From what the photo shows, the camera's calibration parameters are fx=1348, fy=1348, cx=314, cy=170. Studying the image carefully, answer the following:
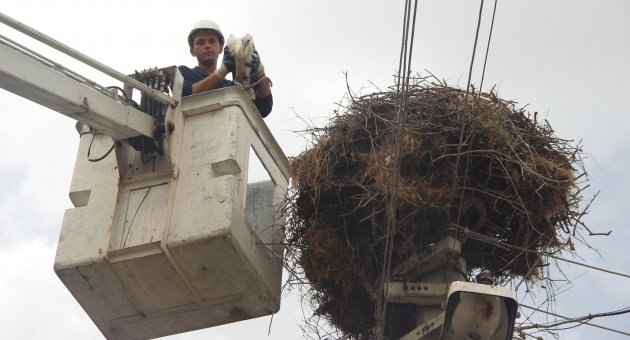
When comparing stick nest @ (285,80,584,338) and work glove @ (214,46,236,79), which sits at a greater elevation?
work glove @ (214,46,236,79)

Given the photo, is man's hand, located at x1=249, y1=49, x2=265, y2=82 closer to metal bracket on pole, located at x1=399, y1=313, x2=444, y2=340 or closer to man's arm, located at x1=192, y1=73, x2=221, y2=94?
man's arm, located at x1=192, y1=73, x2=221, y2=94

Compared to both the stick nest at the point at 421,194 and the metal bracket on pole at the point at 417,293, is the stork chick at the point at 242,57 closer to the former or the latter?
the stick nest at the point at 421,194

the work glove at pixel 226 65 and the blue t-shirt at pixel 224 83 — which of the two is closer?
the work glove at pixel 226 65

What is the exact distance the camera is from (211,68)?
12.5 m

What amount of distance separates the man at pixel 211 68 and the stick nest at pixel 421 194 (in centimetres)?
84

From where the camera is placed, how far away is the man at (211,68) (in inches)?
435

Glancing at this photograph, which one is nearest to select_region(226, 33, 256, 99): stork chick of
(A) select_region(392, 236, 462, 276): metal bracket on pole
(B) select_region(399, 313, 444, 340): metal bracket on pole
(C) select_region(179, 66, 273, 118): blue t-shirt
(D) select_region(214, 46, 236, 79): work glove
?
(D) select_region(214, 46, 236, 79): work glove

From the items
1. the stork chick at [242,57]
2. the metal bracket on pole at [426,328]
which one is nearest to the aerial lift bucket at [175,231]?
the stork chick at [242,57]

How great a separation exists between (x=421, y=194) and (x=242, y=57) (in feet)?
6.41

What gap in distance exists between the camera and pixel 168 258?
9914 millimetres

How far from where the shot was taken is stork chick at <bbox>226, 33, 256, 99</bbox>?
10.8m

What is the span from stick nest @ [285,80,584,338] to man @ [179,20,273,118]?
0.84 metres

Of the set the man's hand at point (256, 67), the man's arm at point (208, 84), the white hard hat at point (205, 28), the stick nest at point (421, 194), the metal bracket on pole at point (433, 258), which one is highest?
the white hard hat at point (205, 28)

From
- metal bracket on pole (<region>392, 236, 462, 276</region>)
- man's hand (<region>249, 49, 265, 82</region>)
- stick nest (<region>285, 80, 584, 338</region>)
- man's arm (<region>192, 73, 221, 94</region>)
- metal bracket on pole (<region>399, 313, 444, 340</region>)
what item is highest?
man's hand (<region>249, 49, 265, 82</region>)
